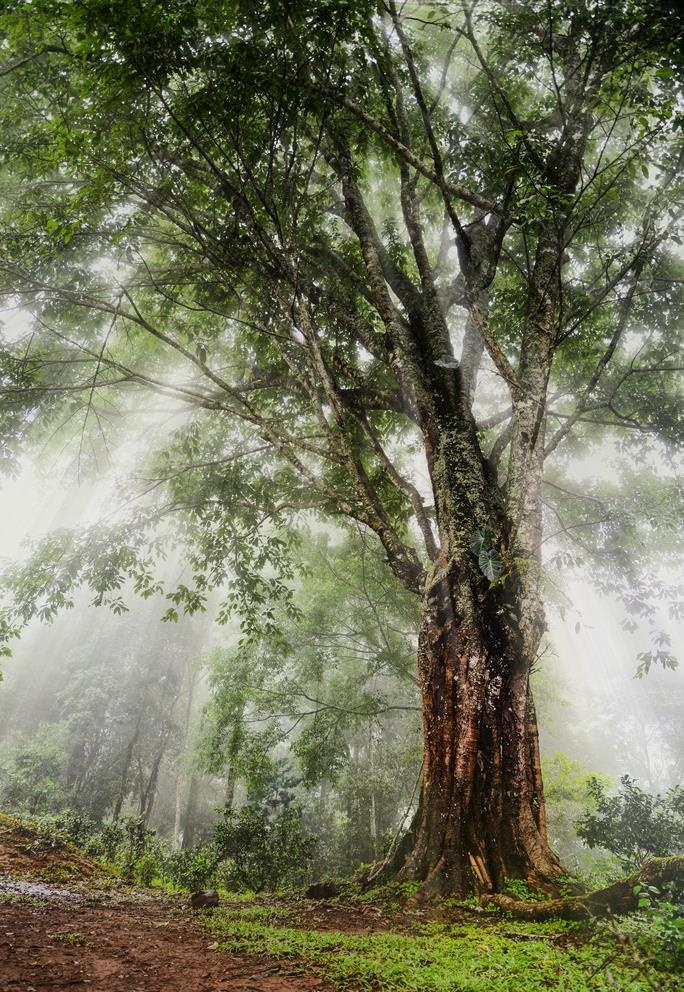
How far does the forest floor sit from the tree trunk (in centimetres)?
34

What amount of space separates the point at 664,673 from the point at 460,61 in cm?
4785

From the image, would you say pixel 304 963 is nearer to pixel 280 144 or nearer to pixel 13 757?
pixel 280 144

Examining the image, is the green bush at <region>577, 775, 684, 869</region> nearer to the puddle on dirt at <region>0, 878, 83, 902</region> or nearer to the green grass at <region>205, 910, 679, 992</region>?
the green grass at <region>205, 910, 679, 992</region>

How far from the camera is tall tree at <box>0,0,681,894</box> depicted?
12.2 ft

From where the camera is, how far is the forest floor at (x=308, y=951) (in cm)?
214

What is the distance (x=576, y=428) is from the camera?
36.0 ft

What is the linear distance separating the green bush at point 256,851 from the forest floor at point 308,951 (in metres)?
4.16

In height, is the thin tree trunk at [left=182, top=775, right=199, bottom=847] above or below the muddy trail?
below

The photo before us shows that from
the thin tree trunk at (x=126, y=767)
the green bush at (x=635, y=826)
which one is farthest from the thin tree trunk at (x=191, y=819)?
the green bush at (x=635, y=826)

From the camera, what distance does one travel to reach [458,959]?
2385 millimetres

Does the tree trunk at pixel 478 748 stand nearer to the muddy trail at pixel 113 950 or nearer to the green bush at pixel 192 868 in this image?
the muddy trail at pixel 113 950

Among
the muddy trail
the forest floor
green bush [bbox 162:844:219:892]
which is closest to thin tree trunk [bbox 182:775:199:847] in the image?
green bush [bbox 162:844:219:892]

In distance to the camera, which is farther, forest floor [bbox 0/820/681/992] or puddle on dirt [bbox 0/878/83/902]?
puddle on dirt [bbox 0/878/83/902]

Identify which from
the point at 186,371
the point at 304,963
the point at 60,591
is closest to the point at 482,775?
the point at 304,963
